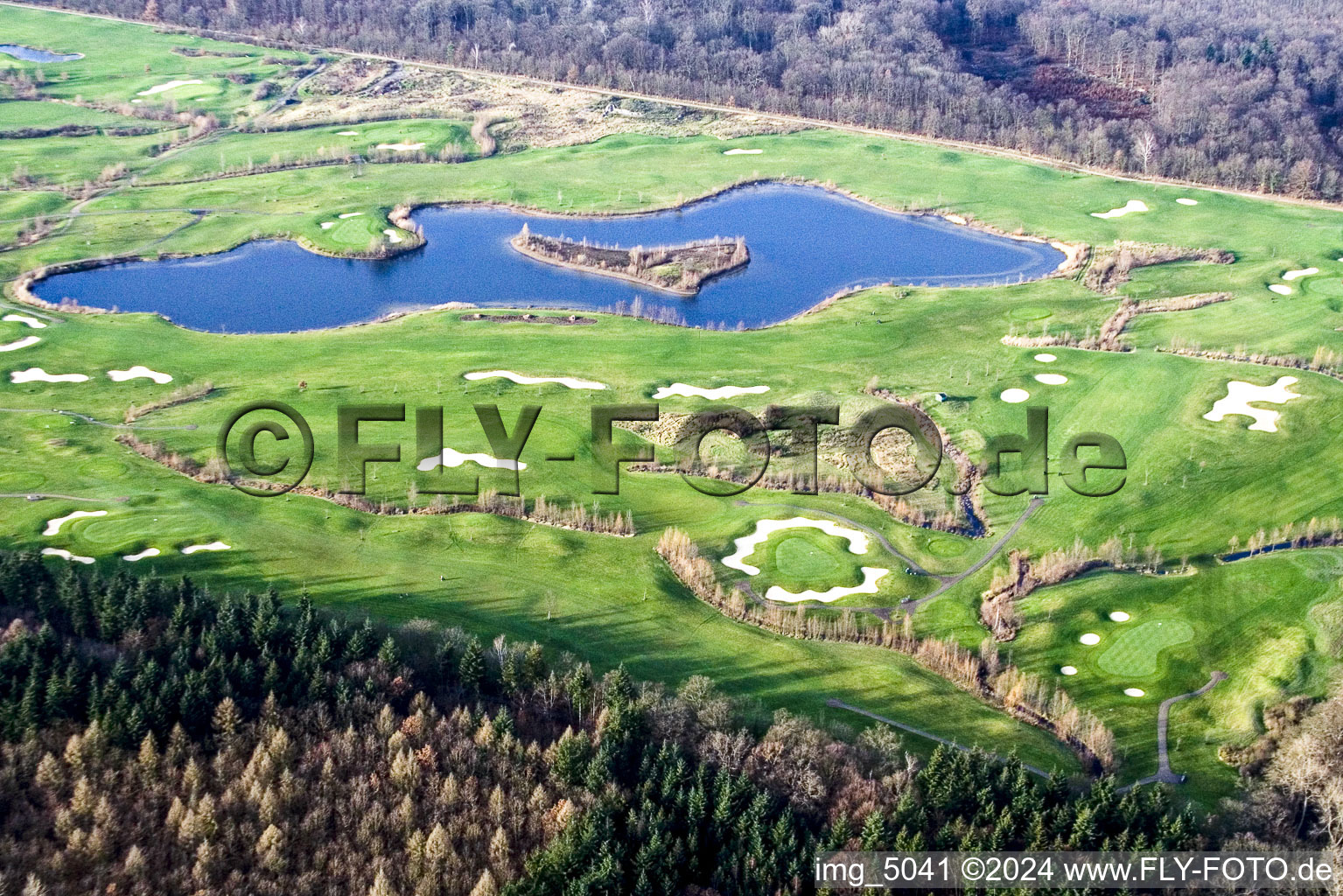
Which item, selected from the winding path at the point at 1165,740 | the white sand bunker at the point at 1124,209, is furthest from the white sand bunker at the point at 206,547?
the white sand bunker at the point at 1124,209

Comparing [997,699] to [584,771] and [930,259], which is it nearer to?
[584,771]

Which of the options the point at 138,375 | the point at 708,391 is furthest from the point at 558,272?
the point at 138,375

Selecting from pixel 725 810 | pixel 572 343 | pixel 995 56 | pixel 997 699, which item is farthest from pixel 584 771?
pixel 995 56

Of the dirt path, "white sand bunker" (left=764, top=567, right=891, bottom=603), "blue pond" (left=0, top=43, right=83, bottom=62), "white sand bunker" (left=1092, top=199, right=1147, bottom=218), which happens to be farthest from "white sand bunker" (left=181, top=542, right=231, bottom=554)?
"blue pond" (left=0, top=43, right=83, bottom=62)

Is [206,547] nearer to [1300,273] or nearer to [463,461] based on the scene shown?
[463,461]

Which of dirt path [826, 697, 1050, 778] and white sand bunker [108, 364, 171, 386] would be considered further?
white sand bunker [108, 364, 171, 386]

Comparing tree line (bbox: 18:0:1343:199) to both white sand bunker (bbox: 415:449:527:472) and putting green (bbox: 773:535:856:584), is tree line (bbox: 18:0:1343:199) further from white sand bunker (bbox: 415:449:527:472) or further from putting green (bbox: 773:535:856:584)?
white sand bunker (bbox: 415:449:527:472)
